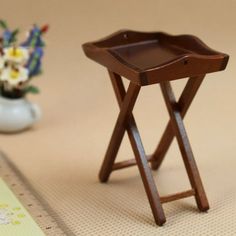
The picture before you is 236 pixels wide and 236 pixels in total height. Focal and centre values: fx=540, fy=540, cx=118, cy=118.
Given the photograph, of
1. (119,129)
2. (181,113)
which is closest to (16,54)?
(119,129)

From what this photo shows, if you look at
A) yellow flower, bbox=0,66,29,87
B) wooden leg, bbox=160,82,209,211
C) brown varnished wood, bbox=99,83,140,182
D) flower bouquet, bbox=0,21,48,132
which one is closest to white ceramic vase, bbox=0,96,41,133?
flower bouquet, bbox=0,21,48,132

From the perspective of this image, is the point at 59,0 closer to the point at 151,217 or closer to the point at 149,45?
the point at 149,45

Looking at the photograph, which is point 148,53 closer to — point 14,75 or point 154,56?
point 154,56

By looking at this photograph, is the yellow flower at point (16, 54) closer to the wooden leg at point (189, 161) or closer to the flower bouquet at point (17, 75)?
the flower bouquet at point (17, 75)

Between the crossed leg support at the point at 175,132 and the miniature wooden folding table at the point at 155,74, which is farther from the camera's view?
the crossed leg support at the point at 175,132

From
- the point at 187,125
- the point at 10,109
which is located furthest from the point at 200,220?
the point at 10,109

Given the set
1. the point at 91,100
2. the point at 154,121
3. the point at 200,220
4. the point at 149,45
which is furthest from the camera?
the point at 91,100

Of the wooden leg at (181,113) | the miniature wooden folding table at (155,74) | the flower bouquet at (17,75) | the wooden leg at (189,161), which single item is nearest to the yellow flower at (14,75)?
the flower bouquet at (17,75)
